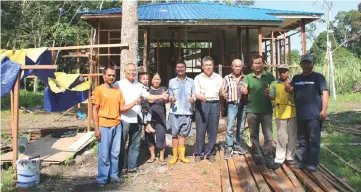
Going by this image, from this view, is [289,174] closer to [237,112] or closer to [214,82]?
[237,112]

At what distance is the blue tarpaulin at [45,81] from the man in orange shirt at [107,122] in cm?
145

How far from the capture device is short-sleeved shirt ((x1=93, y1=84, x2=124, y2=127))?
484 centimetres

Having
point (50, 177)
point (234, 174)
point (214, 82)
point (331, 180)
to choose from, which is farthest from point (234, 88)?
point (50, 177)

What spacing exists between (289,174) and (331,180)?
0.54 metres

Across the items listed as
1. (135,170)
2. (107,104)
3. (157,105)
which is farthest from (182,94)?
(135,170)

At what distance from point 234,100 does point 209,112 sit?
0.45 metres

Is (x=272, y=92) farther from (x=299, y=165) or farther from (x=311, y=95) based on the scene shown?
(x=299, y=165)

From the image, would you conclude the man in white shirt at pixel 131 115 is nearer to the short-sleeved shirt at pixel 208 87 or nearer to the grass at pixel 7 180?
the short-sleeved shirt at pixel 208 87

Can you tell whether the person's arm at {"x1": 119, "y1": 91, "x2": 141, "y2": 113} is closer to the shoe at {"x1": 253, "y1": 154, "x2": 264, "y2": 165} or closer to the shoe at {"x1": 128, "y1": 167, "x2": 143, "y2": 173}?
the shoe at {"x1": 128, "y1": 167, "x2": 143, "y2": 173}

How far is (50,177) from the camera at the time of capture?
557cm

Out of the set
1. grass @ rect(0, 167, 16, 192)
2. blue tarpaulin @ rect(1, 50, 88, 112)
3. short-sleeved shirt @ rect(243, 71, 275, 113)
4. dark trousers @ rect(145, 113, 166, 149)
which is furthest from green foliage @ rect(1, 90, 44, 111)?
short-sleeved shirt @ rect(243, 71, 275, 113)

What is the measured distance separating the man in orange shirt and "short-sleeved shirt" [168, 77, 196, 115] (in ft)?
3.03

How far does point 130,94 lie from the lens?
5.23m

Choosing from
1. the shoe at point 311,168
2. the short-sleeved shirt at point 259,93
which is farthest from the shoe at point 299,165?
the short-sleeved shirt at point 259,93
